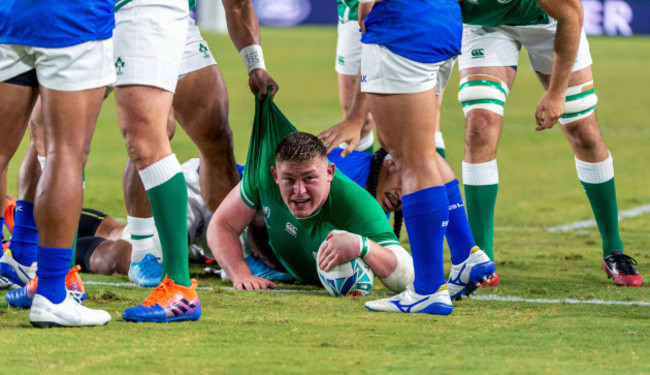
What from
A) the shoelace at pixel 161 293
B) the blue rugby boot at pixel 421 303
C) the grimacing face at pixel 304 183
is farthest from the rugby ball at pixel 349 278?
the shoelace at pixel 161 293

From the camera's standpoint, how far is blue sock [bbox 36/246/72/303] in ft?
12.4

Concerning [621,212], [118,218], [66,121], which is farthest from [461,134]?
[66,121]

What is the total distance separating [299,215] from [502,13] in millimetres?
1505

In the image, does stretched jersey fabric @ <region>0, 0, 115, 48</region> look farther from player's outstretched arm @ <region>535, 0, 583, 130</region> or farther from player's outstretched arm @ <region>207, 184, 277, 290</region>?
player's outstretched arm @ <region>535, 0, 583, 130</region>

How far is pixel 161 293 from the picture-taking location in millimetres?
3992

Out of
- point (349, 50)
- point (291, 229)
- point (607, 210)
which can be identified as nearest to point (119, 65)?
point (291, 229)

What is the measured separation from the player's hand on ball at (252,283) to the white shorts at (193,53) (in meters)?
1.10

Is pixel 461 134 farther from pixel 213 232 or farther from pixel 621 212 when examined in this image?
pixel 213 232

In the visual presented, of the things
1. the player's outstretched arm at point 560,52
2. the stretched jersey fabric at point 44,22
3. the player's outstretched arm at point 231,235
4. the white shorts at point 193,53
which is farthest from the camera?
the white shorts at point 193,53

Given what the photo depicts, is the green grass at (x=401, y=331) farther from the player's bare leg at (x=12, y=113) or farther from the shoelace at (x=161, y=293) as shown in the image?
the player's bare leg at (x=12, y=113)

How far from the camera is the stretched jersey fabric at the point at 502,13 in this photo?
16.9 feet

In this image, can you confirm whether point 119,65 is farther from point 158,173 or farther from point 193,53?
point 193,53

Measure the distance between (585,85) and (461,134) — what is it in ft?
28.9

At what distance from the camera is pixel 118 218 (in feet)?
25.2
